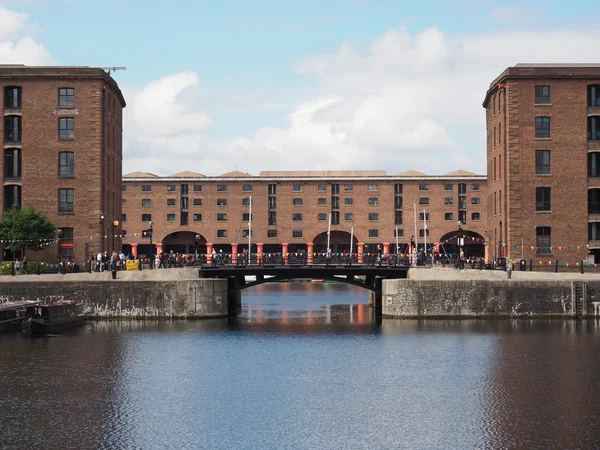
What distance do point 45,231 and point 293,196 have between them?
66.8m

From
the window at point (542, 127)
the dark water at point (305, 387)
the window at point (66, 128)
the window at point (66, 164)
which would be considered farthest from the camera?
the window at point (66, 164)

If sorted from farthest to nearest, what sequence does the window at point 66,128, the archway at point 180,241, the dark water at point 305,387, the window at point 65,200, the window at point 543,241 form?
1. the archway at point 180,241
2. the window at point 65,200
3. the window at point 66,128
4. the window at point 543,241
5. the dark water at point 305,387

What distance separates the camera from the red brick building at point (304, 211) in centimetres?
14300

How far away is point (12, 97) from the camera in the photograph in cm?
8406

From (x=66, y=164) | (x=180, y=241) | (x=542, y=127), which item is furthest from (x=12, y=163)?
(x=180, y=241)

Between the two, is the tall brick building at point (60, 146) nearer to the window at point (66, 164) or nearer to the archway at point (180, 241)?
the window at point (66, 164)

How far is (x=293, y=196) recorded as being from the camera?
14312cm

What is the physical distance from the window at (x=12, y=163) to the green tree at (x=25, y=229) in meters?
4.83

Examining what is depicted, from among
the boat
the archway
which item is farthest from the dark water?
the archway

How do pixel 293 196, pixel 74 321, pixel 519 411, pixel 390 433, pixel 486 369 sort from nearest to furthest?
pixel 390 433 → pixel 519 411 → pixel 486 369 → pixel 74 321 → pixel 293 196

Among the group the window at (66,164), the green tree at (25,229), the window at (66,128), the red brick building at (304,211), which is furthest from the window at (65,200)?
the red brick building at (304,211)

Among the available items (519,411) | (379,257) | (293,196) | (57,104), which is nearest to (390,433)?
(519,411)

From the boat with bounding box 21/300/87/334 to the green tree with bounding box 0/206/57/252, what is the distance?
14.3 m

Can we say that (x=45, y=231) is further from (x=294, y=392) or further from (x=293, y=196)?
(x=293, y=196)
